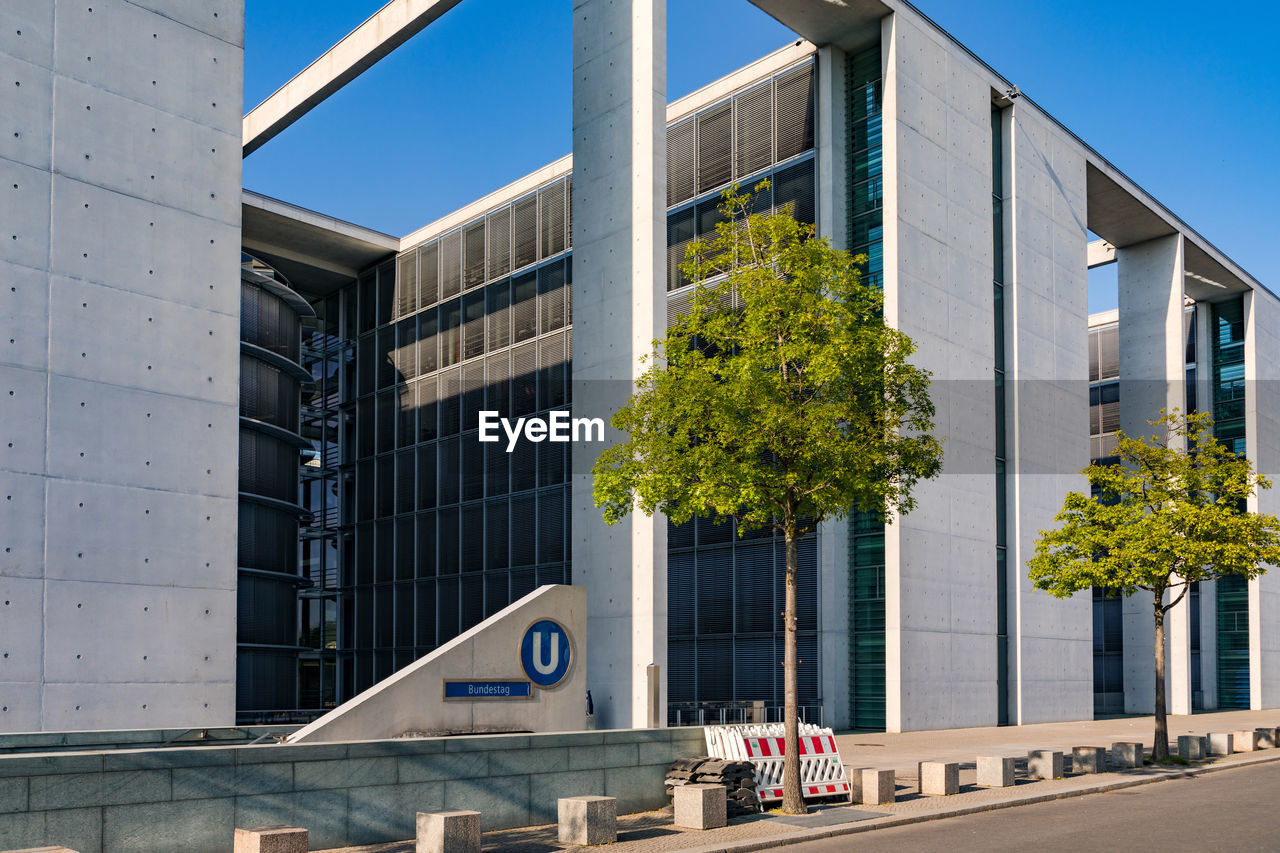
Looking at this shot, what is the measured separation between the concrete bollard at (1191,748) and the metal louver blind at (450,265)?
3860 centimetres

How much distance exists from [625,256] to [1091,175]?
30.4 m

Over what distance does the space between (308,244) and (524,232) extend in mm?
11671

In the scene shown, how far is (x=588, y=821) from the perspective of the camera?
1452cm

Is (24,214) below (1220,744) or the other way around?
the other way around

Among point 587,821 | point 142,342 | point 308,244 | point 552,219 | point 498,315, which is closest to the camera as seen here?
point 587,821

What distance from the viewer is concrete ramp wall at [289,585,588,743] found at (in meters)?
16.8

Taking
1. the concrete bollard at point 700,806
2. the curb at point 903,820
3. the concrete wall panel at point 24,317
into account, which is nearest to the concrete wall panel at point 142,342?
the concrete wall panel at point 24,317

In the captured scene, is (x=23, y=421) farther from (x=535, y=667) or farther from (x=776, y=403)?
(x=776, y=403)

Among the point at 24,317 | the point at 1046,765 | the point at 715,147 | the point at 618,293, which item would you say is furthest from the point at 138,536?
the point at 715,147

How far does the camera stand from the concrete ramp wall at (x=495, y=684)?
1684cm

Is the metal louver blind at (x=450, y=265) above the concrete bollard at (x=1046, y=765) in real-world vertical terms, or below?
above

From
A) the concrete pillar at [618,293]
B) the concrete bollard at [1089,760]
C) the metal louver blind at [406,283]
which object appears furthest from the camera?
the metal louver blind at [406,283]

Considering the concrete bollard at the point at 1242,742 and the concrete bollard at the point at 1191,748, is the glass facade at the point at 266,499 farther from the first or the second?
the concrete bollard at the point at 1242,742

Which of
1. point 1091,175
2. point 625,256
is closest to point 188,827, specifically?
point 625,256
